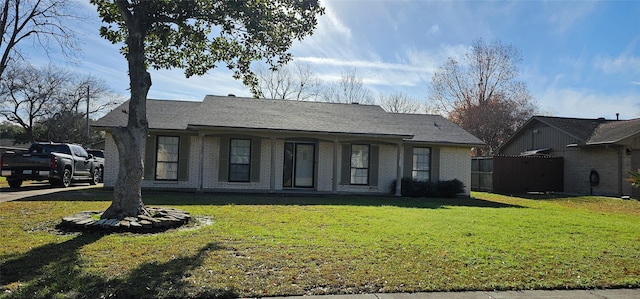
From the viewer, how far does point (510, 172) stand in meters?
21.7

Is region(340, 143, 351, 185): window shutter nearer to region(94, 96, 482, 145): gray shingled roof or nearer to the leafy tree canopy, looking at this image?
region(94, 96, 482, 145): gray shingled roof

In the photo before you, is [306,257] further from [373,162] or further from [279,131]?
[373,162]

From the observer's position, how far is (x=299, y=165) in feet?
54.9

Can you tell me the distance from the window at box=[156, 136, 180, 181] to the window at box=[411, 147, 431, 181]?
9.66 metres

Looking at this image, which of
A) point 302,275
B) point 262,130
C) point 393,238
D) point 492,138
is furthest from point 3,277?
point 492,138

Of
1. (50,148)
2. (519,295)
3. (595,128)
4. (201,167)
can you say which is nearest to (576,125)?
(595,128)

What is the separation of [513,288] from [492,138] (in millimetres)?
40635

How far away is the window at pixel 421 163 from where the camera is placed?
696 inches

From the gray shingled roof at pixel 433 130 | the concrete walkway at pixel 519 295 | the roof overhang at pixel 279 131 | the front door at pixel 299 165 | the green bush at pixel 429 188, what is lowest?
the concrete walkway at pixel 519 295

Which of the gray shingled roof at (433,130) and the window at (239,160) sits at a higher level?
the gray shingled roof at (433,130)

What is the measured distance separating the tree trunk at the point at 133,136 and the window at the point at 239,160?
780 centimetres

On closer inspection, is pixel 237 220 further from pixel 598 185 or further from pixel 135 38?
pixel 598 185

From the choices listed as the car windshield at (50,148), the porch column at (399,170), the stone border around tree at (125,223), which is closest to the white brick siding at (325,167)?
the porch column at (399,170)

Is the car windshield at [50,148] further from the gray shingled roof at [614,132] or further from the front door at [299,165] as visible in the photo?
the gray shingled roof at [614,132]
